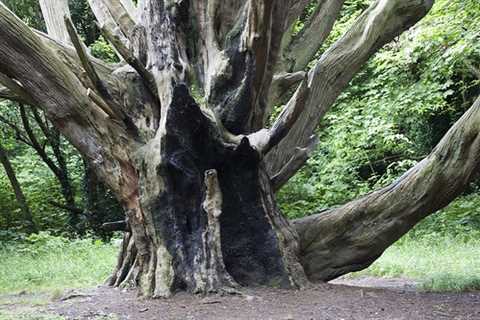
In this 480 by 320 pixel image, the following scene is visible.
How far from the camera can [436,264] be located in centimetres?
786

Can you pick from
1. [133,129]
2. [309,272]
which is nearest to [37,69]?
[133,129]

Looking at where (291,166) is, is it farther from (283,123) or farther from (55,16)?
(55,16)

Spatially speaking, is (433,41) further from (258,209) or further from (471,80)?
(258,209)

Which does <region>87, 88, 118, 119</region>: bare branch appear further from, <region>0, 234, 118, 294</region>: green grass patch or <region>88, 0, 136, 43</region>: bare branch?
<region>0, 234, 118, 294</region>: green grass patch

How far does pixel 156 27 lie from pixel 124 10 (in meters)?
1.07

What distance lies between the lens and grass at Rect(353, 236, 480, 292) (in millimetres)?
5625

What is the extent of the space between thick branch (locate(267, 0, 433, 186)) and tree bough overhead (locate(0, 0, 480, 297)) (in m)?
0.57

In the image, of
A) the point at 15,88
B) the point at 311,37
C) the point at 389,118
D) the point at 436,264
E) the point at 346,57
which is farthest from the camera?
the point at 389,118

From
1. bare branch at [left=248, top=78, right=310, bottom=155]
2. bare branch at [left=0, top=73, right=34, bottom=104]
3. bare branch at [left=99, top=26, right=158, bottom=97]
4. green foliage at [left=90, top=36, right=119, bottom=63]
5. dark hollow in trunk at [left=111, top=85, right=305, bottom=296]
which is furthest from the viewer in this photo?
green foliage at [left=90, top=36, right=119, bottom=63]

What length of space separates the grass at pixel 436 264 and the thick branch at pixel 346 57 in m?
2.00

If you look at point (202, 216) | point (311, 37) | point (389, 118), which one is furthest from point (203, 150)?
point (389, 118)

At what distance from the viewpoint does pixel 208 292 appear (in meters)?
4.68

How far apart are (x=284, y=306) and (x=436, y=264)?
4168mm

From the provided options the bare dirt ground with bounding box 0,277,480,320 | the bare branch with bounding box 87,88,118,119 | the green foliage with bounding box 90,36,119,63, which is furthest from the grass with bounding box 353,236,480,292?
the green foliage with bounding box 90,36,119,63
